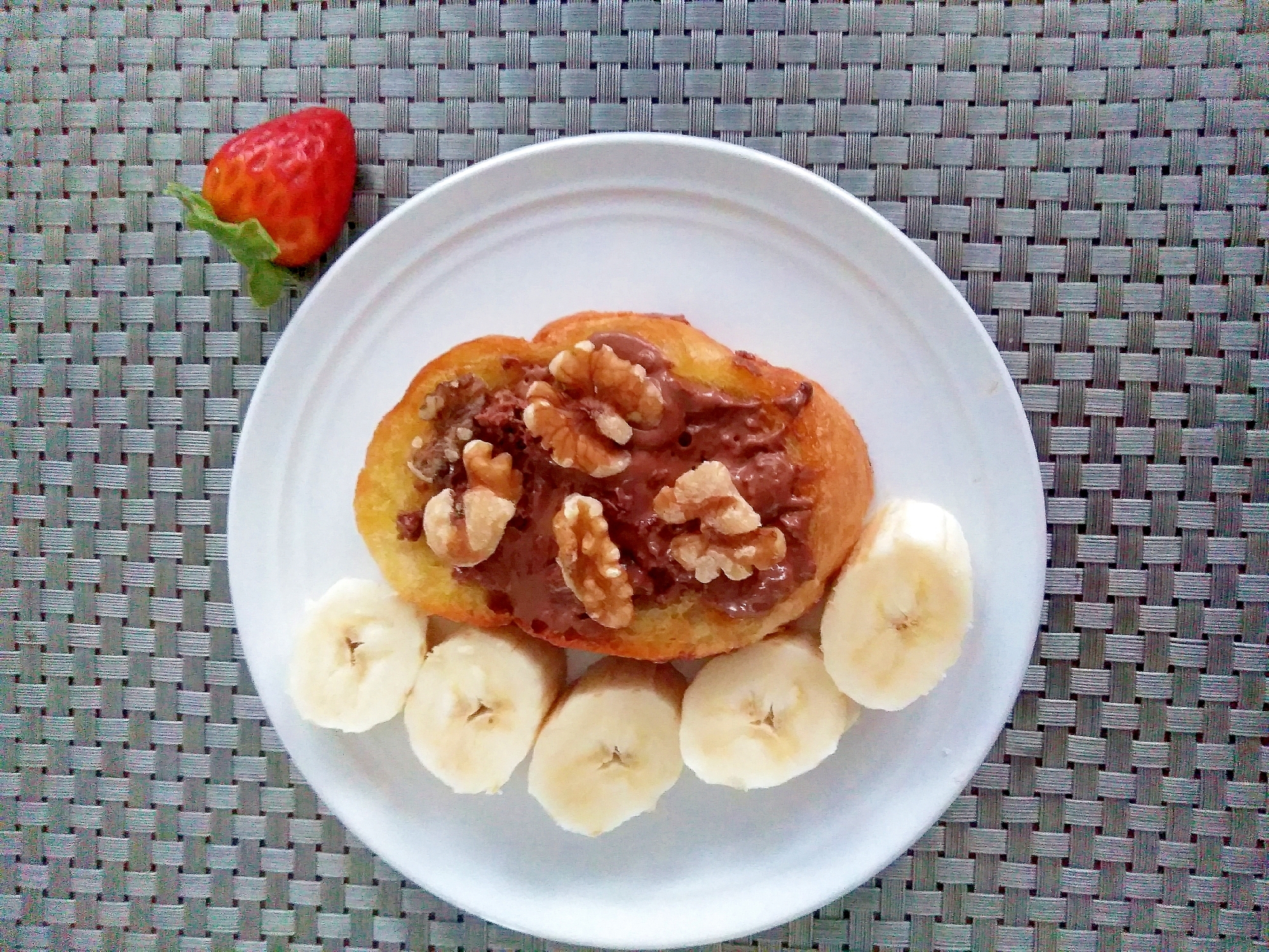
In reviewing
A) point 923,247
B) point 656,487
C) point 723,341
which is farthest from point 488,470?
point 923,247

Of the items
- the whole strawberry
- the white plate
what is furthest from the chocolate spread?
the whole strawberry

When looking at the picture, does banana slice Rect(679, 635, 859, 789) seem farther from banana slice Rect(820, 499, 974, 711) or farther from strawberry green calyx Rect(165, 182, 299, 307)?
strawberry green calyx Rect(165, 182, 299, 307)

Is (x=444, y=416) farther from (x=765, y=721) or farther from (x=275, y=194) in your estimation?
(x=765, y=721)

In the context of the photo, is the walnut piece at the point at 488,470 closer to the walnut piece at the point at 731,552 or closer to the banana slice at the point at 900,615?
the walnut piece at the point at 731,552

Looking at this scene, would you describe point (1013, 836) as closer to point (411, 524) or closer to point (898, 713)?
point (898, 713)

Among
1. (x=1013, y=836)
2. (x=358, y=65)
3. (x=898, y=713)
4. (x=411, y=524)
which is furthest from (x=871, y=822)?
(x=358, y=65)
